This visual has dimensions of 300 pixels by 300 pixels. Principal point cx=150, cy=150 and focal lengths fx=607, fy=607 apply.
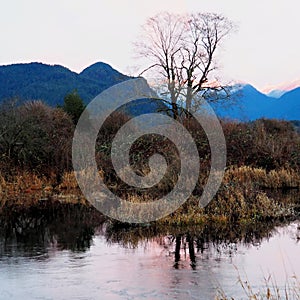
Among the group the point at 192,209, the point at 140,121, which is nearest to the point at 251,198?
the point at 192,209

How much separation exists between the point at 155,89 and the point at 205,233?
2371cm

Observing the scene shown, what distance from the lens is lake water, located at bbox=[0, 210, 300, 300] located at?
10.9 m

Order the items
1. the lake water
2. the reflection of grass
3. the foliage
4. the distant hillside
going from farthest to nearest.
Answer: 1. the distant hillside
2. the foliage
3. the lake water
4. the reflection of grass

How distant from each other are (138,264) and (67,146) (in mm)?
18111

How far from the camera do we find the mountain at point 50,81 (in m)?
97.6

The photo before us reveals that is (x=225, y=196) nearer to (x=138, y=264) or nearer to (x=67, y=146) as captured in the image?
(x=138, y=264)

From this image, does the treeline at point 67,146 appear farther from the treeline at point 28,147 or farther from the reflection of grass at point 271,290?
the reflection of grass at point 271,290

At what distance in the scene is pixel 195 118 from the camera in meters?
36.2

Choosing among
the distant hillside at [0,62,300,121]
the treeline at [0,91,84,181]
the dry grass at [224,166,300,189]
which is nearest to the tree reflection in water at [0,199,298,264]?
the dry grass at [224,166,300,189]

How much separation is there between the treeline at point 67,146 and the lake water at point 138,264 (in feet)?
39.9

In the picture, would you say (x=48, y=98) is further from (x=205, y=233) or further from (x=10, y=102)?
(x=205, y=233)

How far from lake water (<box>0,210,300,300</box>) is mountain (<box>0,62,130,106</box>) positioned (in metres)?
76.3

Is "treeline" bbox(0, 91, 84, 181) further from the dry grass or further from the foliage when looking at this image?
the foliage

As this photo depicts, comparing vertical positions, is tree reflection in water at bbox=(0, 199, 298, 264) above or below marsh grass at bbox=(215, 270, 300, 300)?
above
